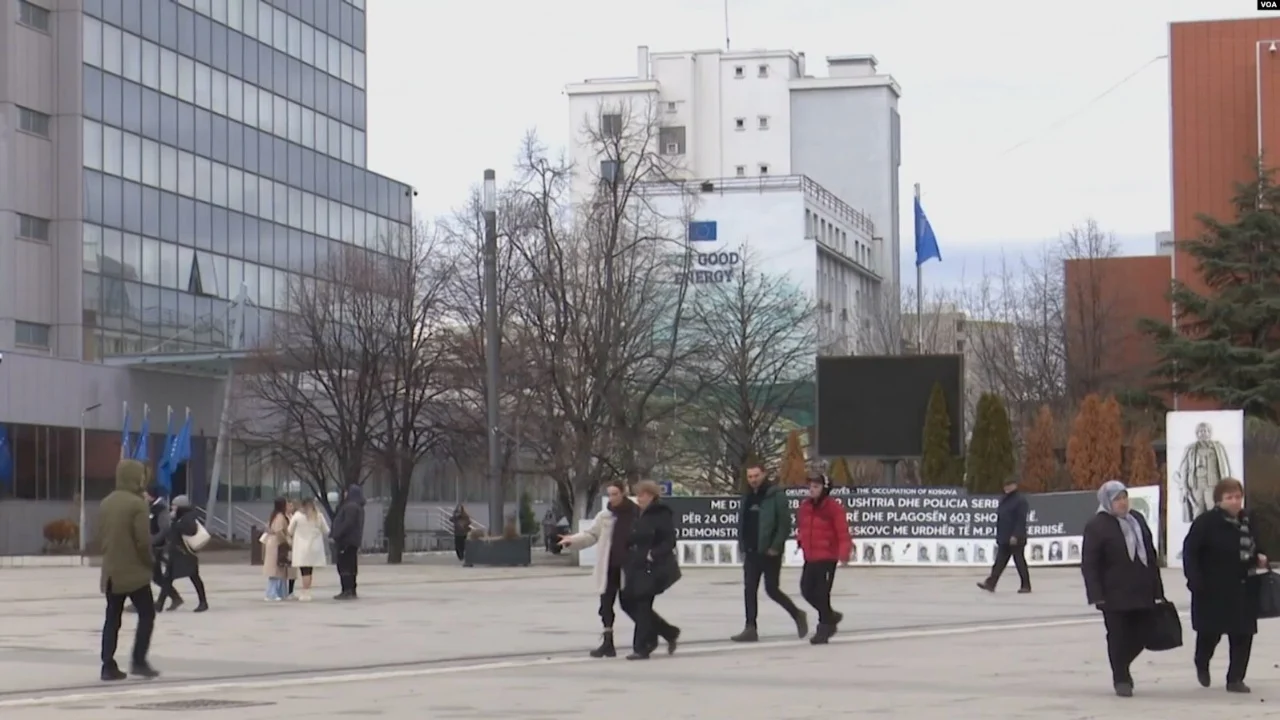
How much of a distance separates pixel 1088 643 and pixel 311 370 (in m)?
40.1

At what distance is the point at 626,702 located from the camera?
47.7 ft

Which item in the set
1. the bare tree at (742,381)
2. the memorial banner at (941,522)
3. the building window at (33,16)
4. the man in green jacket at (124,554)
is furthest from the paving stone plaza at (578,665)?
the building window at (33,16)

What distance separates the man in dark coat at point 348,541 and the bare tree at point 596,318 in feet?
57.5

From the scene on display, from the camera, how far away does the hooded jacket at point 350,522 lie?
1218 inches

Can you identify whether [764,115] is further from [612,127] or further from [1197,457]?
[1197,457]

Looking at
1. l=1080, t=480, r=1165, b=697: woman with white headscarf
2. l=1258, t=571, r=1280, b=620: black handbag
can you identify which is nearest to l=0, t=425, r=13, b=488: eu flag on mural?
l=1080, t=480, r=1165, b=697: woman with white headscarf

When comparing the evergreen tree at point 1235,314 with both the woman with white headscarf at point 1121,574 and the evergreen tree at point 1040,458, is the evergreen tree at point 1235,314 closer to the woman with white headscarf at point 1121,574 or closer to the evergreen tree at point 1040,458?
the evergreen tree at point 1040,458

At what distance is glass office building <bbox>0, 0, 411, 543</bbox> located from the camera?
62.9 metres

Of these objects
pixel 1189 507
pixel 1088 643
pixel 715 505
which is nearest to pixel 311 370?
pixel 715 505

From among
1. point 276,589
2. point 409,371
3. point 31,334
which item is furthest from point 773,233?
point 276,589

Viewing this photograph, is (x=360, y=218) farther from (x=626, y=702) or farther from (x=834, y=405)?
(x=626, y=702)

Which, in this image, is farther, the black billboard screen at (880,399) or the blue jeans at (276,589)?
the black billboard screen at (880,399)

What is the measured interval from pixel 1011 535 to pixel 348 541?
9973 mm

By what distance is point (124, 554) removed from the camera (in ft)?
54.6
